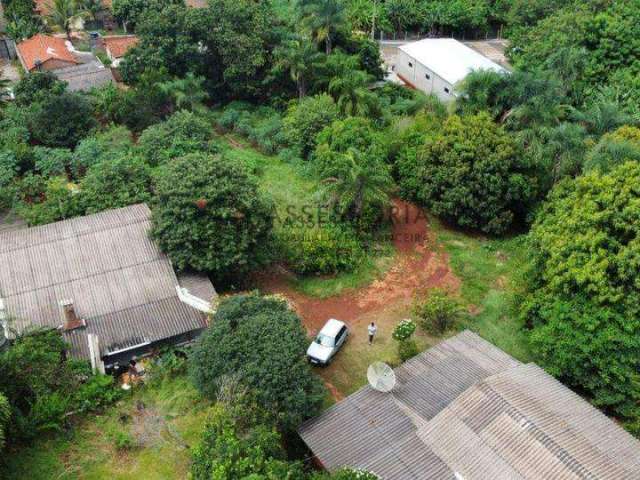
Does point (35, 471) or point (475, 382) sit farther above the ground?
point (475, 382)

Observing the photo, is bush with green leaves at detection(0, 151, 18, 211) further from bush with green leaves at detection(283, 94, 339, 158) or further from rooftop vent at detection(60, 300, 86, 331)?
bush with green leaves at detection(283, 94, 339, 158)

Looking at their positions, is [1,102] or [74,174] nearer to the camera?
[74,174]

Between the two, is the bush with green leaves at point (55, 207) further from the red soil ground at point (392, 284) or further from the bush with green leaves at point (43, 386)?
the red soil ground at point (392, 284)

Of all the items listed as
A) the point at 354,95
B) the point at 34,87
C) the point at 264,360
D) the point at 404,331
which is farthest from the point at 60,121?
the point at 404,331

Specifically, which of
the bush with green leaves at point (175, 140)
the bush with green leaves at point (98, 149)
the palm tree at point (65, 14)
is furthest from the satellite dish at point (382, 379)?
the palm tree at point (65, 14)

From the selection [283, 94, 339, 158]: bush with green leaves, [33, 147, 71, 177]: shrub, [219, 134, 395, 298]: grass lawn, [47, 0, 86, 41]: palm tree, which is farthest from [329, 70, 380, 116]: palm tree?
[47, 0, 86, 41]: palm tree

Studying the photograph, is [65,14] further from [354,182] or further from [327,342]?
[327,342]

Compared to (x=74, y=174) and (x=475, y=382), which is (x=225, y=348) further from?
(x=74, y=174)

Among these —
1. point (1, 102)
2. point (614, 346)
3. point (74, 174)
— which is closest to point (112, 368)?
point (74, 174)
